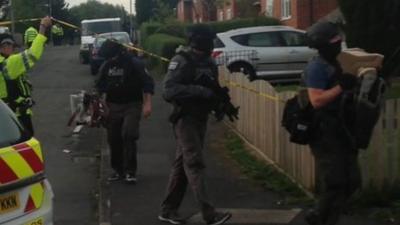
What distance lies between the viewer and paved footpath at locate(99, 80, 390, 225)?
758 centimetres

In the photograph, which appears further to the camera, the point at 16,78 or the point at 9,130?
the point at 16,78

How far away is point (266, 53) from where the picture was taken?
21312 mm

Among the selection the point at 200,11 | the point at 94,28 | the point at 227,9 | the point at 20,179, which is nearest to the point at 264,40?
the point at 20,179

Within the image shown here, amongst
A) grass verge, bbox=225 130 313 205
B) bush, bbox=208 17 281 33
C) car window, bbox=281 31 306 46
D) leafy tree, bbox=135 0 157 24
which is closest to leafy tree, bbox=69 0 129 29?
leafy tree, bbox=135 0 157 24

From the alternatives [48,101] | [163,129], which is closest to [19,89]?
[163,129]

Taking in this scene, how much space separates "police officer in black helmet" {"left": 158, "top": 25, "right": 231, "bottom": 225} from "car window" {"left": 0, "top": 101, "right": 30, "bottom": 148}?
2050 millimetres

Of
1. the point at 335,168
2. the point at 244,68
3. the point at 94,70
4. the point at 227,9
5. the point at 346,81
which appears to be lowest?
the point at 94,70

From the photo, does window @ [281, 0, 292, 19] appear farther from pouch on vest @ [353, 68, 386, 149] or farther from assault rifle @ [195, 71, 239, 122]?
pouch on vest @ [353, 68, 386, 149]

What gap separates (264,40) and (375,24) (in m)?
5.44

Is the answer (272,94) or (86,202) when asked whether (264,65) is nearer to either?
(272,94)

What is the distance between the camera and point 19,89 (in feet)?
28.7

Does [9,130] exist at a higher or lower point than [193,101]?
higher

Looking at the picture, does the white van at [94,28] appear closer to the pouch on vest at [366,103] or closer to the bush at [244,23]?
the bush at [244,23]

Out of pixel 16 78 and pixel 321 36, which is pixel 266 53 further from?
pixel 321 36
